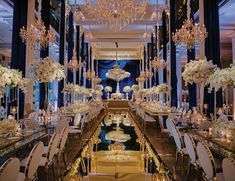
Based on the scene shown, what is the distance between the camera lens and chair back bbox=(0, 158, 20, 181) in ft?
7.85

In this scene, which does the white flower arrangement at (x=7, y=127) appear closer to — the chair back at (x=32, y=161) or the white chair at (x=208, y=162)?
the chair back at (x=32, y=161)

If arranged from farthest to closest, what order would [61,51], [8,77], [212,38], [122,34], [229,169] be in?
[122,34] < [61,51] < [212,38] < [8,77] < [229,169]

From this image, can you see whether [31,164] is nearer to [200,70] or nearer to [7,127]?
[7,127]

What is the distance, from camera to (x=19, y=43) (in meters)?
9.04

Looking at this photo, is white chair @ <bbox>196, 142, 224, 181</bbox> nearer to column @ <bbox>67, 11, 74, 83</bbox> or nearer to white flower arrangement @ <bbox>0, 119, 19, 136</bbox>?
white flower arrangement @ <bbox>0, 119, 19, 136</bbox>

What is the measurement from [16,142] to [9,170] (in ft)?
4.50

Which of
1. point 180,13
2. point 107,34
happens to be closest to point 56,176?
point 180,13

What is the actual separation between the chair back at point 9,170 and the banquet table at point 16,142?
32.8 inches

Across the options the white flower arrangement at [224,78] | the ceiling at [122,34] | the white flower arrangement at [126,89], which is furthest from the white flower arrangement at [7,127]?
the white flower arrangement at [126,89]

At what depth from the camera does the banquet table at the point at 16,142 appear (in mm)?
3461

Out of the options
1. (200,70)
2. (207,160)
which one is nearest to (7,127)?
(207,160)

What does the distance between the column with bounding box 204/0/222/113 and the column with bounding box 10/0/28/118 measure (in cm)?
562

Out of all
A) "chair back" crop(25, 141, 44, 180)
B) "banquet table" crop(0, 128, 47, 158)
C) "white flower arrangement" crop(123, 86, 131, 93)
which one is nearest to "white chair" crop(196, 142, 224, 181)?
"chair back" crop(25, 141, 44, 180)

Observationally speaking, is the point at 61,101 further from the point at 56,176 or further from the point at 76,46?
the point at 56,176
